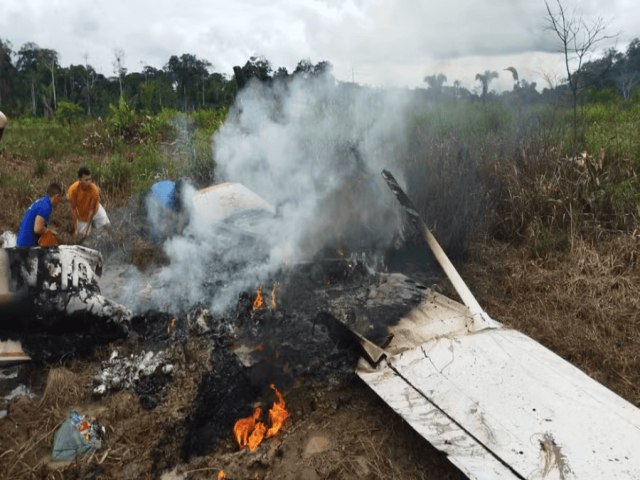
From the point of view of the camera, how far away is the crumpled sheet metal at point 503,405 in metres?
2.49

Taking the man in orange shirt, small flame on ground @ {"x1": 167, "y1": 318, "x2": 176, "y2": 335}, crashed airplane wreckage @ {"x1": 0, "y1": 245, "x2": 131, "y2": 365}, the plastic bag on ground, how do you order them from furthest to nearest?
the man in orange shirt → small flame on ground @ {"x1": 167, "y1": 318, "x2": 176, "y2": 335} → crashed airplane wreckage @ {"x1": 0, "y1": 245, "x2": 131, "y2": 365} → the plastic bag on ground

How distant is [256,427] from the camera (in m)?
3.17

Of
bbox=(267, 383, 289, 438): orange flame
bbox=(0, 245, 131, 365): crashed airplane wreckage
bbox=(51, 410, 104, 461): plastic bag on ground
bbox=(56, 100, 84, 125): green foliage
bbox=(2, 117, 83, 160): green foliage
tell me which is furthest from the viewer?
bbox=(56, 100, 84, 125): green foliage

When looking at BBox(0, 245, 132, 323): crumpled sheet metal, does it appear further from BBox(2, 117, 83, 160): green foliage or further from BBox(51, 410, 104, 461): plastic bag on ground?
BBox(2, 117, 83, 160): green foliage

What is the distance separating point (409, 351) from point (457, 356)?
35cm

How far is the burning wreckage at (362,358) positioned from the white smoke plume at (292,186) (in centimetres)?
48

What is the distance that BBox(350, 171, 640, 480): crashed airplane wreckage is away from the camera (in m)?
2.49

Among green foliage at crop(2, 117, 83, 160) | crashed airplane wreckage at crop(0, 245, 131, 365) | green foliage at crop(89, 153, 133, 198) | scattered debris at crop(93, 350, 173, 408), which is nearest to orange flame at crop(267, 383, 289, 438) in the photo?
scattered debris at crop(93, 350, 173, 408)

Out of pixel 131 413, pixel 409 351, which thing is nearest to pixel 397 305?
pixel 409 351

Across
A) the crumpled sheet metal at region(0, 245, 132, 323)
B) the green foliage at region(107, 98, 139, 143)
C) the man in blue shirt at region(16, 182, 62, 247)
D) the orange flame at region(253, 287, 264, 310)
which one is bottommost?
the orange flame at region(253, 287, 264, 310)

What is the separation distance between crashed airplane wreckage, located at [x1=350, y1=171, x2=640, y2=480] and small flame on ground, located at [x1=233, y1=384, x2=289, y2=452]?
2.17 feet

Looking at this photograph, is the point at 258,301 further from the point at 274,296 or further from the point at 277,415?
the point at 277,415

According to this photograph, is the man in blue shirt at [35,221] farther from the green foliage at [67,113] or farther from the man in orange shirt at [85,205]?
the green foliage at [67,113]

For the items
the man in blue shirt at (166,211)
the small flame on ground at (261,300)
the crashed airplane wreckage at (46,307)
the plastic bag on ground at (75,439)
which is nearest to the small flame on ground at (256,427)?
the plastic bag on ground at (75,439)
